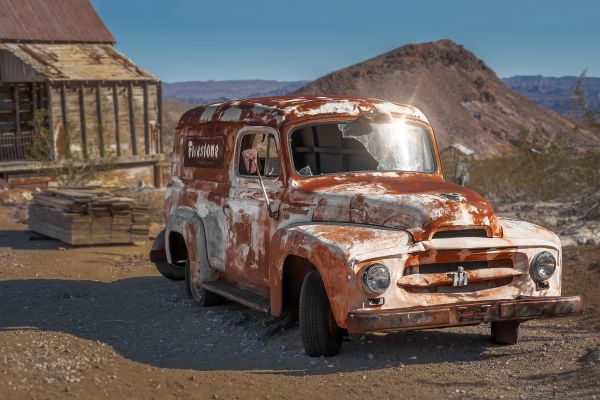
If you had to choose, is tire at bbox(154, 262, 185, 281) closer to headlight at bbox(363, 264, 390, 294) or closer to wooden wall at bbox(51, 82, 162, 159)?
headlight at bbox(363, 264, 390, 294)

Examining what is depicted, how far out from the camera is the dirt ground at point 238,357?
587 centimetres

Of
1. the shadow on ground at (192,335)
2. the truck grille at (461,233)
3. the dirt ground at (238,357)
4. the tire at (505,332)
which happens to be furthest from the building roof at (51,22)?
the truck grille at (461,233)

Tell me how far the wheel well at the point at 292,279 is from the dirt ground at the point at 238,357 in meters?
0.34

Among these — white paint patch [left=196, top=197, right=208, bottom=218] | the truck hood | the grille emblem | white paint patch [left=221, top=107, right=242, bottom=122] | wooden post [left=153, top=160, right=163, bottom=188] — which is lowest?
wooden post [left=153, top=160, right=163, bottom=188]

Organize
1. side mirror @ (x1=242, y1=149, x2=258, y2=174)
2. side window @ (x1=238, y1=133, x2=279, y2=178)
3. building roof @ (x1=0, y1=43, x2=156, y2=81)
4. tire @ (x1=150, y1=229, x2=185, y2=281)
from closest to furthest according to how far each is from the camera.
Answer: side mirror @ (x1=242, y1=149, x2=258, y2=174)
side window @ (x1=238, y1=133, x2=279, y2=178)
tire @ (x1=150, y1=229, x2=185, y2=281)
building roof @ (x1=0, y1=43, x2=156, y2=81)

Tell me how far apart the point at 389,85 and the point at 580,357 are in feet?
246

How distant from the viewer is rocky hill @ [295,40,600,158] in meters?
74.9

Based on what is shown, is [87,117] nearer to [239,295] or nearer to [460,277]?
[239,295]

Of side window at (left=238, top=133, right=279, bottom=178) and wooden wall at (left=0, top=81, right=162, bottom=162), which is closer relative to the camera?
side window at (left=238, top=133, right=279, bottom=178)

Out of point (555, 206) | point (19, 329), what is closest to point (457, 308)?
point (19, 329)

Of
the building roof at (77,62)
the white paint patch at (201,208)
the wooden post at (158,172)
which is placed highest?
the building roof at (77,62)

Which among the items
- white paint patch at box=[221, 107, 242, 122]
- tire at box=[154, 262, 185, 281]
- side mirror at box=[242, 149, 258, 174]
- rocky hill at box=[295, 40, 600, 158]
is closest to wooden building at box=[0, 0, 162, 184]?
tire at box=[154, 262, 185, 281]

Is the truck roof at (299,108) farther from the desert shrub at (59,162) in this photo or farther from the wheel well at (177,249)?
the desert shrub at (59,162)

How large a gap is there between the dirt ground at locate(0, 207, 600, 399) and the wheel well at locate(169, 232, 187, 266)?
1.24 ft
